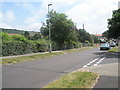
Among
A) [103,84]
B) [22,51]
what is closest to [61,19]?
[22,51]

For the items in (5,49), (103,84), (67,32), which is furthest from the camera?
(67,32)

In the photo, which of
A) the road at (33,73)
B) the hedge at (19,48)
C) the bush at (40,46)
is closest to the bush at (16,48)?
the hedge at (19,48)

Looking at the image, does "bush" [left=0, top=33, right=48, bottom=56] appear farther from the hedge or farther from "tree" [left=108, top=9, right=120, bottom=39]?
"tree" [left=108, top=9, right=120, bottom=39]

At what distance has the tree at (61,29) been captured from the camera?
131 feet

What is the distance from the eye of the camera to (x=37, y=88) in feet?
21.1

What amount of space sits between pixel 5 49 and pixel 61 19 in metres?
21.4

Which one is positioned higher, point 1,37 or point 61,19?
point 61,19

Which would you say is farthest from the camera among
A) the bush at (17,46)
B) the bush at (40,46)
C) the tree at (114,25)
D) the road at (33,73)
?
the bush at (40,46)

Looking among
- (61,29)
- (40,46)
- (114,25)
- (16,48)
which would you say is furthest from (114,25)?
(16,48)

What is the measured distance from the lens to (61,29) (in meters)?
40.0

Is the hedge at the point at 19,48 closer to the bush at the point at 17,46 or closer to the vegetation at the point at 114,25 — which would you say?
the bush at the point at 17,46

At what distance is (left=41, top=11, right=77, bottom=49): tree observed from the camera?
131 ft

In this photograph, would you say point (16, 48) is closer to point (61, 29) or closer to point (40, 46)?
point (40, 46)

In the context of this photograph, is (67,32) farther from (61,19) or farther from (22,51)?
(22,51)
